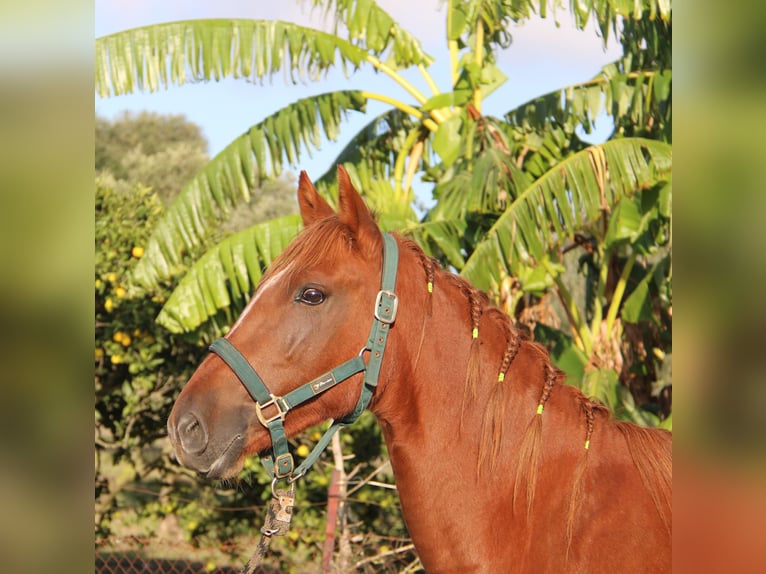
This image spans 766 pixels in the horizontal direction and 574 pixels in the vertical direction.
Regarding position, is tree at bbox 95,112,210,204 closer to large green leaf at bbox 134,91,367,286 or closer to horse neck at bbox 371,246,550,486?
large green leaf at bbox 134,91,367,286

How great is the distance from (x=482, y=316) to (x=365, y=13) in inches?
168

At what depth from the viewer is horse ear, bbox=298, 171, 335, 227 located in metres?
2.78

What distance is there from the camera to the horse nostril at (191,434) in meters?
2.22

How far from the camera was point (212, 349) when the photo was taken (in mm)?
2297

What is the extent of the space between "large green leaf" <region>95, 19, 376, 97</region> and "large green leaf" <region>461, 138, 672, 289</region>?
208 cm

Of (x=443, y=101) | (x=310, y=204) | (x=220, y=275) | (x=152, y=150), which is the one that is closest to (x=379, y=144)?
(x=443, y=101)

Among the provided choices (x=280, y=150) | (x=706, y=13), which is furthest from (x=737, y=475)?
(x=280, y=150)

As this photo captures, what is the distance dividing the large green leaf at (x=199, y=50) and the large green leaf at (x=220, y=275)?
1349mm

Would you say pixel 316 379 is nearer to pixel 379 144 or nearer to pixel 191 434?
pixel 191 434

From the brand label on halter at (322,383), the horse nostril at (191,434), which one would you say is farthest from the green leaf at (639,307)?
the horse nostril at (191,434)

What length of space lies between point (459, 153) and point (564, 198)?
3.71ft

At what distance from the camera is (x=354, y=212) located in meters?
2.46

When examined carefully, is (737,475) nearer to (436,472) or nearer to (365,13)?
(436,472)

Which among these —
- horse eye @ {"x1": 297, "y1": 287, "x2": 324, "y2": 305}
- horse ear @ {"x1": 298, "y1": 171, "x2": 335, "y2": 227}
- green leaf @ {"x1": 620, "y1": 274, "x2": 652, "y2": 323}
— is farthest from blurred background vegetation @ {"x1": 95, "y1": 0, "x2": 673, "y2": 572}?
horse eye @ {"x1": 297, "y1": 287, "x2": 324, "y2": 305}
